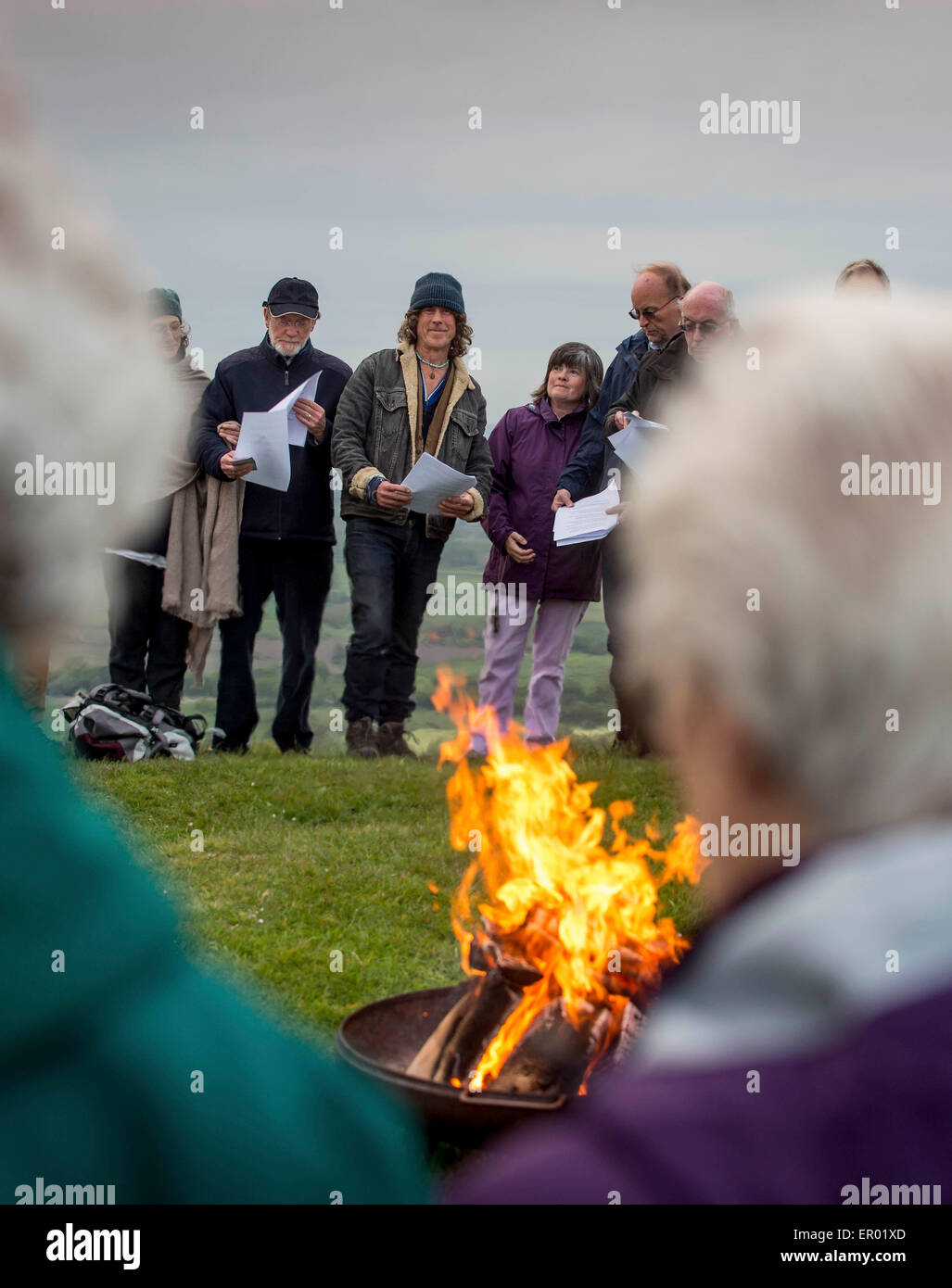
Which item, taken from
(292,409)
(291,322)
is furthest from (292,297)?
(292,409)

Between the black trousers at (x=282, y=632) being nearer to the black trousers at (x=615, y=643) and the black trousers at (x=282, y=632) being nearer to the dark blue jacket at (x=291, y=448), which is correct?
the dark blue jacket at (x=291, y=448)

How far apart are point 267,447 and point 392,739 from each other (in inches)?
62.4

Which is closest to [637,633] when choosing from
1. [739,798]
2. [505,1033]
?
[739,798]

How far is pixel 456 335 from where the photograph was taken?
274 inches

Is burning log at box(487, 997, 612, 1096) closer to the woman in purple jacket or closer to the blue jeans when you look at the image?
the blue jeans

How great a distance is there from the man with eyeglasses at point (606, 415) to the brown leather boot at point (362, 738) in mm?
1243

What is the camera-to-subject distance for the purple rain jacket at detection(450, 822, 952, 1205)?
792 millimetres

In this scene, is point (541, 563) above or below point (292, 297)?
below

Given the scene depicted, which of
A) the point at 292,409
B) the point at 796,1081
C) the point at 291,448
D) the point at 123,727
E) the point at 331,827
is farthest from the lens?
the point at 291,448

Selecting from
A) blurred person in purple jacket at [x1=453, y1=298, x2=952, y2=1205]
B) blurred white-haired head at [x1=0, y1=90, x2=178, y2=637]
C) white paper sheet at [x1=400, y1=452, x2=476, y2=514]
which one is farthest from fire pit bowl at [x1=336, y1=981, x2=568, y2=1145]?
white paper sheet at [x1=400, y1=452, x2=476, y2=514]

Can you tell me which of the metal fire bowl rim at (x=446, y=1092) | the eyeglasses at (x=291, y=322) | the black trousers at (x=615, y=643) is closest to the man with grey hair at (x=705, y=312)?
the black trousers at (x=615, y=643)

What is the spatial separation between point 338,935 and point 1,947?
3.58 m

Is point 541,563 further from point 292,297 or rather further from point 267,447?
point 292,297
